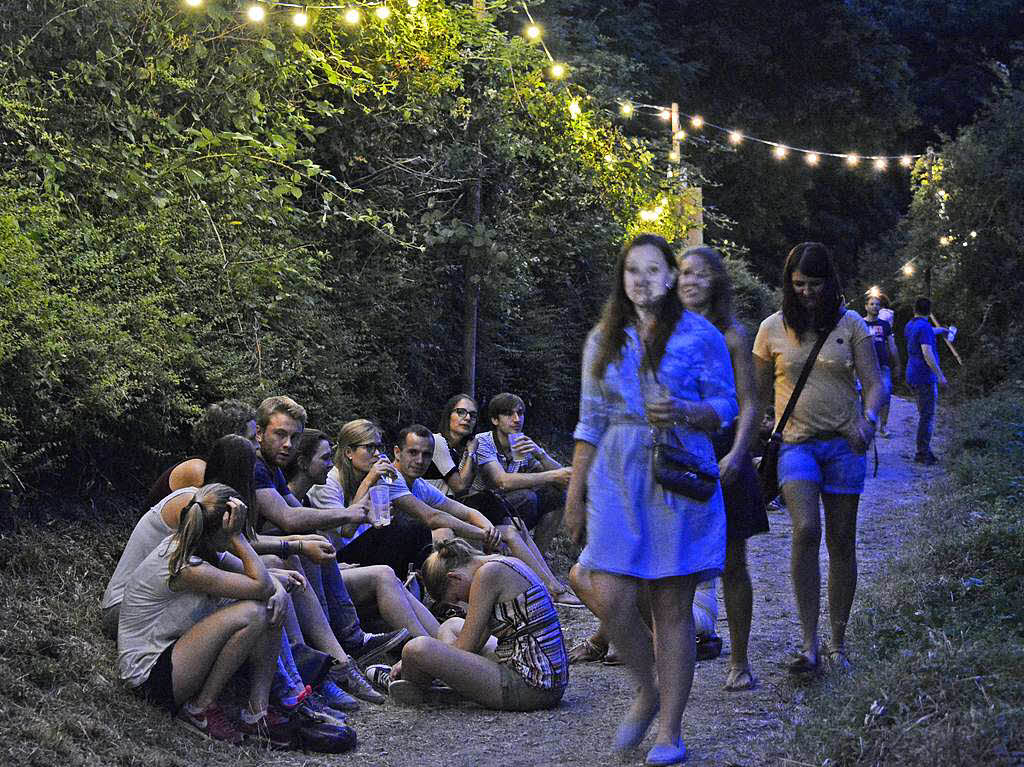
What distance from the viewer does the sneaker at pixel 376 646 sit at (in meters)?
7.06

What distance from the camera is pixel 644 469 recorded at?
496 centimetres

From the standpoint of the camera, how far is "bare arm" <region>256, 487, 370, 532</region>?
6875mm

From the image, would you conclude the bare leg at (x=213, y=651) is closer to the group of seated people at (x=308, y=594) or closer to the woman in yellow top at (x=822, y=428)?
the group of seated people at (x=308, y=594)

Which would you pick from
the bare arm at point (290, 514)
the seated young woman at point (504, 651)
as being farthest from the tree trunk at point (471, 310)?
the seated young woman at point (504, 651)

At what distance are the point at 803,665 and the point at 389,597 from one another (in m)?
2.26

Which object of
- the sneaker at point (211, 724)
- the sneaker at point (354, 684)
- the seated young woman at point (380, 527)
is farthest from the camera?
the seated young woman at point (380, 527)

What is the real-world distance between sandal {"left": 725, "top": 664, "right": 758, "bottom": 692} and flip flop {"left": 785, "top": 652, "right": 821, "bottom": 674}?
0.19 m

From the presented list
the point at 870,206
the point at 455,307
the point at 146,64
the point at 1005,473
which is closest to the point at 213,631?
the point at 146,64

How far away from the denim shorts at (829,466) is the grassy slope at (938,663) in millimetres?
732

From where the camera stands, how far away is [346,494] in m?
7.73

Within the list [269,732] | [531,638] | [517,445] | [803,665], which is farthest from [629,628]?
[517,445]

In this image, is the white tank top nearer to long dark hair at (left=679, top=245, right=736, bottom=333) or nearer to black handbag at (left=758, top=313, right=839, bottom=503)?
long dark hair at (left=679, top=245, right=736, bottom=333)

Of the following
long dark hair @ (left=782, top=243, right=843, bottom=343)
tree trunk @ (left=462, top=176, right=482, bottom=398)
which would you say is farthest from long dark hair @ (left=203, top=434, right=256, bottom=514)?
tree trunk @ (left=462, top=176, right=482, bottom=398)

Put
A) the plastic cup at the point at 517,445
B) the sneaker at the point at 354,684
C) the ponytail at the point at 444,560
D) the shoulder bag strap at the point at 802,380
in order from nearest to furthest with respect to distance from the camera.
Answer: the shoulder bag strap at the point at 802,380, the sneaker at the point at 354,684, the ponytail at the point at 444,560, the plastic cup at the point at 517,445
